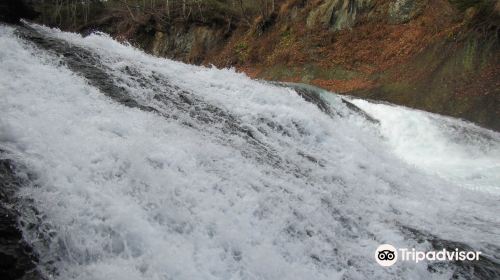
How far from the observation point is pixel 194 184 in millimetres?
5281

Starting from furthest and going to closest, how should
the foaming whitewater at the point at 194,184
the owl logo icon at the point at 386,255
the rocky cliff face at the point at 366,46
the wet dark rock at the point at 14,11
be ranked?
the rocky cliff face at the point at 366,46 < the wet dark rock at the point at 14,11 < the owl logo icon at the point at 386,255 < the foaming whitewater at the point at 194,184

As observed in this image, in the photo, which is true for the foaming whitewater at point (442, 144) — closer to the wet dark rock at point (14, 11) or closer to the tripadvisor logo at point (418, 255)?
the tripadvisor logo at point (418, 255)

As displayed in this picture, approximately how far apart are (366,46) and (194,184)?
15.8 m

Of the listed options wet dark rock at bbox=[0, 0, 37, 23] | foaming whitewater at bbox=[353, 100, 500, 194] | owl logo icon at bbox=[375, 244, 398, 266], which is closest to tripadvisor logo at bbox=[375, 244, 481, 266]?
owl logo icon at bbox=[375, 244, 398, 266]

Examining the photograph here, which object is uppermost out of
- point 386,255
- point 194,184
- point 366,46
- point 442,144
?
point 366,46

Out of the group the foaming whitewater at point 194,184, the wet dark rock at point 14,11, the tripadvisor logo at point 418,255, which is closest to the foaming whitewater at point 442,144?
the foaming whitewater at point 194,184

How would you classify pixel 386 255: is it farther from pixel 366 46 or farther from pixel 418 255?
pixel 366 46

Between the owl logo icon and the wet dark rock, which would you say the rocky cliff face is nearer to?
the owl logo icon

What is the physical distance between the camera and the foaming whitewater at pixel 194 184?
403cm

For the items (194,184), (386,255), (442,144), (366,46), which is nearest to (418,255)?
(386,255)

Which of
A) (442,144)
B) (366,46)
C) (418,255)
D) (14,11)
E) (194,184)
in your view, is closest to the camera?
(194,184)

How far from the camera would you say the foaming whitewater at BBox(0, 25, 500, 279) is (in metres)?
4.03

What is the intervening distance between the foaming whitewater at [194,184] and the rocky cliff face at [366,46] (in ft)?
18.5

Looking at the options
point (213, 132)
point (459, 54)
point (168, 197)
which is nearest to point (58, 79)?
point (213, 132)
